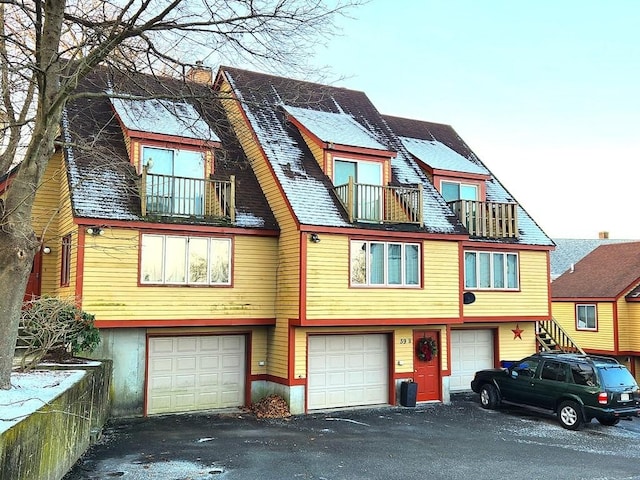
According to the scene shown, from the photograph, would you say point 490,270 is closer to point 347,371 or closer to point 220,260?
point 347,371

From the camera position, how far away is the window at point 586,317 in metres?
27.9

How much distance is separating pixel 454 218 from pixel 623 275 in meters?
14.0

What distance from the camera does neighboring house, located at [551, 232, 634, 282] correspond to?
46406 mm

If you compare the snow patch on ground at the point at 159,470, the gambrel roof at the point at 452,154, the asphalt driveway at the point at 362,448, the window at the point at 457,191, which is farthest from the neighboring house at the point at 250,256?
the snow patch on ground at the point at 159,470

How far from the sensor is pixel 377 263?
54.9 ft

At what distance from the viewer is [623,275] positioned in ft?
91.2

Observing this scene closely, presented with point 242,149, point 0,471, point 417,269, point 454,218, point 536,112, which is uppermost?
point 536,112

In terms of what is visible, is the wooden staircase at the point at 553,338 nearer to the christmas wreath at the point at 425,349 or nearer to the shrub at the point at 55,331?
the christmas wreath at the point at 425,349

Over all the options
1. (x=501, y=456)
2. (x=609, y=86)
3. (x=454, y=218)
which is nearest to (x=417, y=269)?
(x=454, y=218)

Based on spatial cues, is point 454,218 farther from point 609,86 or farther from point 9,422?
point 9,422

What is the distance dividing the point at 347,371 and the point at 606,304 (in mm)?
15859

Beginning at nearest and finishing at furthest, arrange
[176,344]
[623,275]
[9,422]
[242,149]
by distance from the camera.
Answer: [9,422] → [176,344] → [242,149] → [623,275]

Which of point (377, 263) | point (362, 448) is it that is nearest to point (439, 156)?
point (377, 263)

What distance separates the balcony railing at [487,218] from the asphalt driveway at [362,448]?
254 inches
